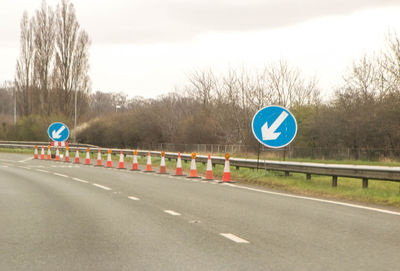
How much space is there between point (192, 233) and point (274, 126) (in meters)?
8.53

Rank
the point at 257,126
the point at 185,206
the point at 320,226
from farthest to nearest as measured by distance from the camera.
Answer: the point at 257,126
the point at 185,206
the point at 320,226

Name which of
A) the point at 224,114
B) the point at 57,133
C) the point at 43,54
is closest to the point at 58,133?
the point at 57,133

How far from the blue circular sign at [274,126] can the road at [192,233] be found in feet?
9.58


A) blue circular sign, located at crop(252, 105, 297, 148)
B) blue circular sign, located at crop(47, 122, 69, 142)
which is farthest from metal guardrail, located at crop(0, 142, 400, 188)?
blue circular sign, located at crop(47, 122, 69, 142)

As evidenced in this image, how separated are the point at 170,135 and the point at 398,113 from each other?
30.3 metres

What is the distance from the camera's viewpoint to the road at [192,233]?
5.66 meters

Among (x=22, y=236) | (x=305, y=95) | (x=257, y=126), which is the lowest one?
(x=22, y=236)

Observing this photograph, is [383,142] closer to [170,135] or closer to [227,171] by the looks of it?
[227,171]

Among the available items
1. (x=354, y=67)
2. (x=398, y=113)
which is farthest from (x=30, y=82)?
(x=398, y=113)

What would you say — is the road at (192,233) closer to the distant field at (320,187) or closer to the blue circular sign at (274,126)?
the distant field at (320,187)

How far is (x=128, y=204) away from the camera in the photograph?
11055 millimetres

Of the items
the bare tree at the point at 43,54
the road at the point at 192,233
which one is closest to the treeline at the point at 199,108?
the bare tree at the point at 43,54

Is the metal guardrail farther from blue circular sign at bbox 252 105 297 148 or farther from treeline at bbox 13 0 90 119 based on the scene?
treeline at bbox 13 0 90 119

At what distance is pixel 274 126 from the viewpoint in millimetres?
15555
